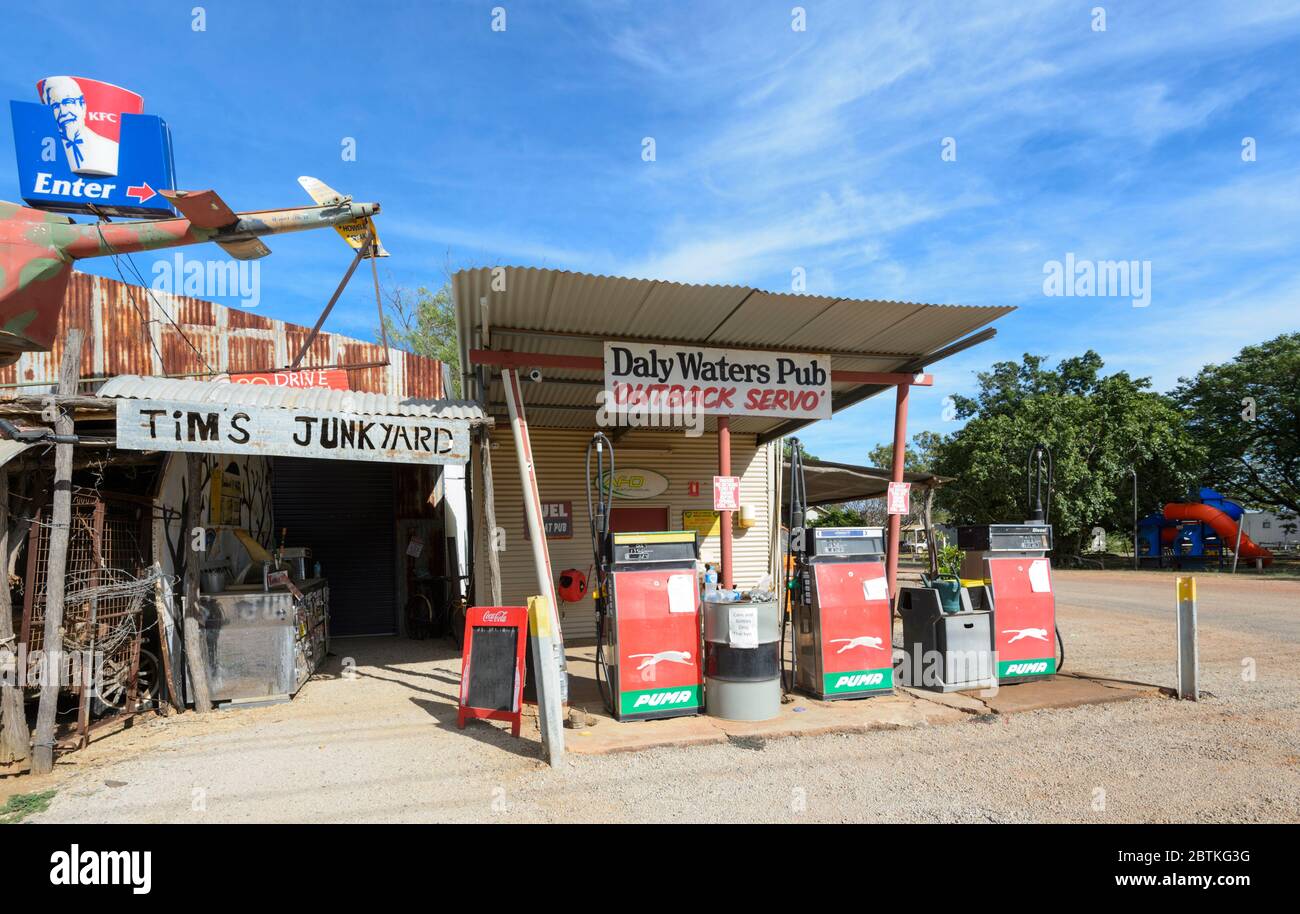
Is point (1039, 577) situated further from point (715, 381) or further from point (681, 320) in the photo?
point (681, 320)

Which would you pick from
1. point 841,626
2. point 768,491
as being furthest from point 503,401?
point 841,626

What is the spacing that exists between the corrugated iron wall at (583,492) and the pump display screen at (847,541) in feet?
15.8

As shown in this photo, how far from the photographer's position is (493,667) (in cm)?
666

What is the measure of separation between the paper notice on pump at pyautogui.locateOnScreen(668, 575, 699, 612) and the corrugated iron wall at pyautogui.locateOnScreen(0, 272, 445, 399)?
28.4 feet

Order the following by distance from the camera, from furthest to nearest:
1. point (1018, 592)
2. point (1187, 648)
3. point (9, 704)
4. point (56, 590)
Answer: point (1018, 592), point (1187, 648), point (56, 590), point (9, 704)

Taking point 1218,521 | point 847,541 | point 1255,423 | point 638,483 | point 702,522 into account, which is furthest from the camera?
point 1255,423

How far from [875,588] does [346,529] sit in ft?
31.2

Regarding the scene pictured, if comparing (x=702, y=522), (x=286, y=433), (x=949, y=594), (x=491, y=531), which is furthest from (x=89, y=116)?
(x=949, y=594)

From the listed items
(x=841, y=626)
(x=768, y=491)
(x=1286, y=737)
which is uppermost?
(x=768, y=491)

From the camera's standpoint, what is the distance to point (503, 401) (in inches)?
447

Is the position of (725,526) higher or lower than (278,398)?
lower

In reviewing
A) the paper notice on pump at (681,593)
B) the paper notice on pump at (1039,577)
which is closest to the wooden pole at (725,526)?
the paper notice on pump at (681,593)

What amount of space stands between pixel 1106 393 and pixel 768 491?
1070 inches
